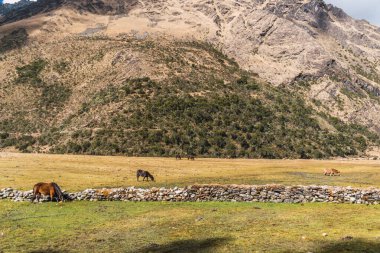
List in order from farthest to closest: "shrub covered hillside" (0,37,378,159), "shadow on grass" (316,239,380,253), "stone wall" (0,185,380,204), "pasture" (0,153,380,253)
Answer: "shrub covered hillside" (0,37,378,159), "stone wall" (0,185,380,204), "pasture" (0,153,380,253), "shadow on grass" (316,239,380,253)

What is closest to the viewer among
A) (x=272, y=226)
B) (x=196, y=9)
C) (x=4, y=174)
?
(x=272, y=226)

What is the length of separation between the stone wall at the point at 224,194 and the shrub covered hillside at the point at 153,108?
63.2m

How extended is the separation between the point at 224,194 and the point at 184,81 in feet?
318

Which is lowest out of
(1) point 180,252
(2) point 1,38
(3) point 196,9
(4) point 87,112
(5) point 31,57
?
(1) point 180,252

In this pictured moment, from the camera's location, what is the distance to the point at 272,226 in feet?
67.3

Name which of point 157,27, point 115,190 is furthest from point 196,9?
point 115,190

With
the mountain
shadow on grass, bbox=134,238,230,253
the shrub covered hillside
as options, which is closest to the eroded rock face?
the mountain

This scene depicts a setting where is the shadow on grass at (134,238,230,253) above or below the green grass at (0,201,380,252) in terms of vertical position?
below

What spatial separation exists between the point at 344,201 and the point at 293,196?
3.62m

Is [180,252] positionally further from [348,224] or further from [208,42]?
[208,42]

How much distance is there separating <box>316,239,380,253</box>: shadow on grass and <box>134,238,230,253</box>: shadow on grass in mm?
4419

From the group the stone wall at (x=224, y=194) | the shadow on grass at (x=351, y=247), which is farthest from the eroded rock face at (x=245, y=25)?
the shadow on grass at (x=351, y=247)

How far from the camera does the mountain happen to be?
10250 cm

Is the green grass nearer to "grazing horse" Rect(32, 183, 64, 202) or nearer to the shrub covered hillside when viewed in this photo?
"grazing horse" Rect(32, 183, 64, 202)
